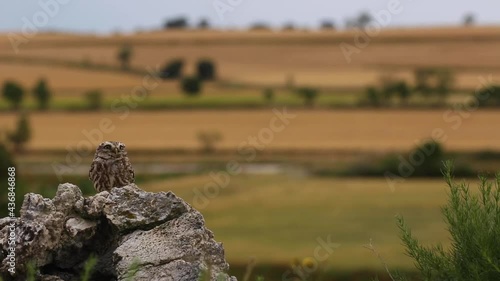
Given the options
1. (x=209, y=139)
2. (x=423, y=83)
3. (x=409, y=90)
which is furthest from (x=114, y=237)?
(x=423, y=83)

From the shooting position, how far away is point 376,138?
7356 centimetres

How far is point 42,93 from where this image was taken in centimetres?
7925

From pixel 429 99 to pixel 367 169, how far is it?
2203 centimetres

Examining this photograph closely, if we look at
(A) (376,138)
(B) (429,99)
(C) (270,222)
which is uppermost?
(B) (429,99)

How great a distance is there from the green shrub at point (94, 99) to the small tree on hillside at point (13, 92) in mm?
5121

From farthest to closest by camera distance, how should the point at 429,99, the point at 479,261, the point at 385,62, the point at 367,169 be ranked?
the point at 385,62 → the point at 429,99 → the point at 367,169 → the point at 479,261

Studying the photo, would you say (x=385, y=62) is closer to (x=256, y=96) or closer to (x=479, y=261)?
(x=256, y=96)

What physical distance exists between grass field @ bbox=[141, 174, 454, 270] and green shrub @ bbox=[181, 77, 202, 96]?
66.0 ft

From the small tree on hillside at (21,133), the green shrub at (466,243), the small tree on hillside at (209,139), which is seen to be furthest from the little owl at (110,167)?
the small tree on hillside at (209,139)

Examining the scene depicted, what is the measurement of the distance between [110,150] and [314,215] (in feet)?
119

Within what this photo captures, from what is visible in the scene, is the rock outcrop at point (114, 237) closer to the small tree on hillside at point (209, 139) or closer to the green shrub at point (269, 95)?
the small tree on hillside at point (209, 139)

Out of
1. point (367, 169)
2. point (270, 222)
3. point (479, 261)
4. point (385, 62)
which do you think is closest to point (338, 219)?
point (270, 222)

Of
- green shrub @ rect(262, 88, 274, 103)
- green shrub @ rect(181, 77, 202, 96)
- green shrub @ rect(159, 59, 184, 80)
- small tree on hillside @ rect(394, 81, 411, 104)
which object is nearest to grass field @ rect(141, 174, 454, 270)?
green shrub @ rect(262, 88, 274, 103)

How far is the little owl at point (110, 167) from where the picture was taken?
27.7ft
